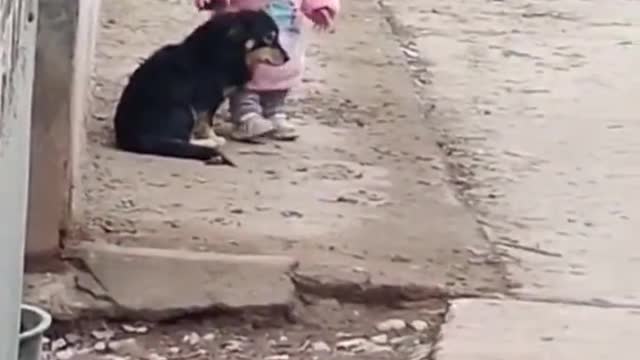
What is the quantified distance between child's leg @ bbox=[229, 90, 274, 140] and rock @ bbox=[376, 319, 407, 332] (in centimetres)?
157

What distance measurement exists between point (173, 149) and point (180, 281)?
122cm

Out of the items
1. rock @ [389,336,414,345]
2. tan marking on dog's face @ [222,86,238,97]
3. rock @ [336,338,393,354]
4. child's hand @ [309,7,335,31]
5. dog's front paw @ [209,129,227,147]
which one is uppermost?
child's hand @ [309,7,335,31]

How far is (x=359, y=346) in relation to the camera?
412 cm

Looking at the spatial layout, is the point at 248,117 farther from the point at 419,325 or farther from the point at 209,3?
the point at 419,325

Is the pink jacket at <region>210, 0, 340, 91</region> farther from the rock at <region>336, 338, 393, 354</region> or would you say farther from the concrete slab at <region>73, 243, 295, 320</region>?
the rock at <region>336, 338, 393, 354</region>

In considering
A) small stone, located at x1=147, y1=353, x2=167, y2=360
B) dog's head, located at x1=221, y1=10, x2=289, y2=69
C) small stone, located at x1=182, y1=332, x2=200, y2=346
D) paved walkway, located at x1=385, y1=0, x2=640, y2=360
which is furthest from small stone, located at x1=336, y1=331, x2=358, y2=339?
dog's head, located at x1=221, y1=10, x2=289, y2=69

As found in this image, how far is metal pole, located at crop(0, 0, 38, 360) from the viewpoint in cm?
253

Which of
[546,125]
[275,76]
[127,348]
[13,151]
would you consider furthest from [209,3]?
[13,151]

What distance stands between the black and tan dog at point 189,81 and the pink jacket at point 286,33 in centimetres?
9

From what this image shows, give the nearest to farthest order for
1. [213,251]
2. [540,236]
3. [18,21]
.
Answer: [18,21] → [213,251] → [540,236]

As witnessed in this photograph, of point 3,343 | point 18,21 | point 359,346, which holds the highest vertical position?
point 18,21

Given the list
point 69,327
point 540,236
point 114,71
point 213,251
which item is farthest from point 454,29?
point 69,327

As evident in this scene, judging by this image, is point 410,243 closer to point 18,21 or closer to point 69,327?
point 69,327

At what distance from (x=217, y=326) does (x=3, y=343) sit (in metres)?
1.47
